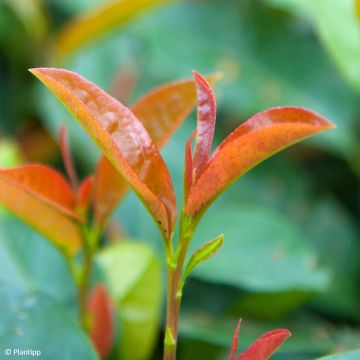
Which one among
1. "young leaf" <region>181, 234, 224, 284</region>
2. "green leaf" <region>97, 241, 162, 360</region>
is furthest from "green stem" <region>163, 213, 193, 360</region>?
"green leaf" <region>97, 241, 162, 360</region>

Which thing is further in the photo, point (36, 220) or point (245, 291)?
point (245, 291)

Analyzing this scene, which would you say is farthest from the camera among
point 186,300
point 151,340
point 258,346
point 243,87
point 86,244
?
point 243,87

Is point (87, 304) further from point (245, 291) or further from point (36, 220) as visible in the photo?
point (245, 291)

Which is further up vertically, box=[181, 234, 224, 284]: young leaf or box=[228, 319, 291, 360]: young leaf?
box=[181, 234, 224, 284]: young leaf

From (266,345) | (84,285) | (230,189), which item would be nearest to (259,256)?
(230,189)

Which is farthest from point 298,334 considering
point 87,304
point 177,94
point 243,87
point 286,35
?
point 286,35

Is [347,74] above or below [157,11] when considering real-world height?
below

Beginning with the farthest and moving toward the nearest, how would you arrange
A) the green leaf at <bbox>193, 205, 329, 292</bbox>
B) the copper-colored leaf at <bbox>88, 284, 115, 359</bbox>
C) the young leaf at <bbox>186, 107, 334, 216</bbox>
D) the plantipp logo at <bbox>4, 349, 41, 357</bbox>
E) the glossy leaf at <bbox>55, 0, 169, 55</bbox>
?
the glossy leaf at <bbox>55, 0, 169, 55</bbox> < the green leaf at <bbox>193, 205, 329, 292</bbox> < the copper-colored leaf at <bbox>88, 284, 115, 359</bbox> < the plantipp logo at <bbox>4, 349, 41, 357</bbox> < the young leaf at <bbox>186, 107, 334, 216</bbox>

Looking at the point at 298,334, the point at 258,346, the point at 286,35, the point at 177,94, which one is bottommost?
the point at 298,334

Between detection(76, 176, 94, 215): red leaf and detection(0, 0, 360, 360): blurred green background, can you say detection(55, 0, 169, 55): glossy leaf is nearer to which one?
detection(0, 0, 360, 360): blurred green background
